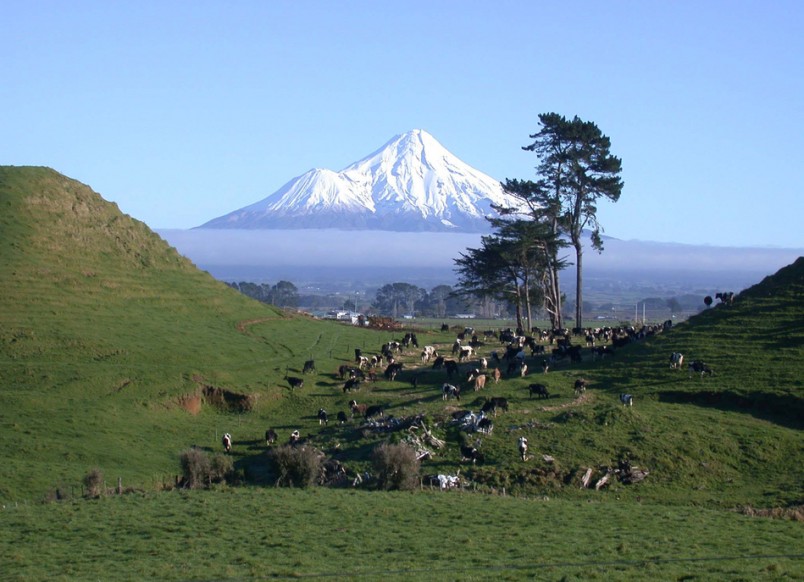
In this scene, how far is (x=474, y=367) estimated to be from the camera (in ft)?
147

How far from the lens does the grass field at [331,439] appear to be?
18.1m

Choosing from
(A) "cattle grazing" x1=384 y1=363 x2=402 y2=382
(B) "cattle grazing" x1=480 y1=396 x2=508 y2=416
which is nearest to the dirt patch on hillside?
(A) "cattle grazing" x1=384 y1=363 x2=402 y2=382

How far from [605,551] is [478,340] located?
39.8m

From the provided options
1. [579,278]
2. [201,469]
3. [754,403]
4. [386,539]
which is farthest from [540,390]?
[579,278]

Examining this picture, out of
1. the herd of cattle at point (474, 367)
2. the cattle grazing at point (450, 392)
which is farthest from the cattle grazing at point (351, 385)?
the cattle grazing at point (450, 392)

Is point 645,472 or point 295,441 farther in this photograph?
point 295,441

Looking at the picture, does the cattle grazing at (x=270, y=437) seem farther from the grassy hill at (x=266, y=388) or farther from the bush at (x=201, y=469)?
the bush at (x=201, y=469)

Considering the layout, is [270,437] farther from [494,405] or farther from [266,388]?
[266,388]

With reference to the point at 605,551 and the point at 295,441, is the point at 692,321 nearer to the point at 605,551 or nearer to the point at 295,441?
the point at 295,441

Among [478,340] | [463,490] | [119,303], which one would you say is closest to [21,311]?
[119,303]

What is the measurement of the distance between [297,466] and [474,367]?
18932 mm

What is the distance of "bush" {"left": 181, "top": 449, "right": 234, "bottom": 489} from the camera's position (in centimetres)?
2691

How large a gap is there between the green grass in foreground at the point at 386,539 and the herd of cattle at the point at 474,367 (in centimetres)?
636

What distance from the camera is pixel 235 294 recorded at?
64.2 meters
